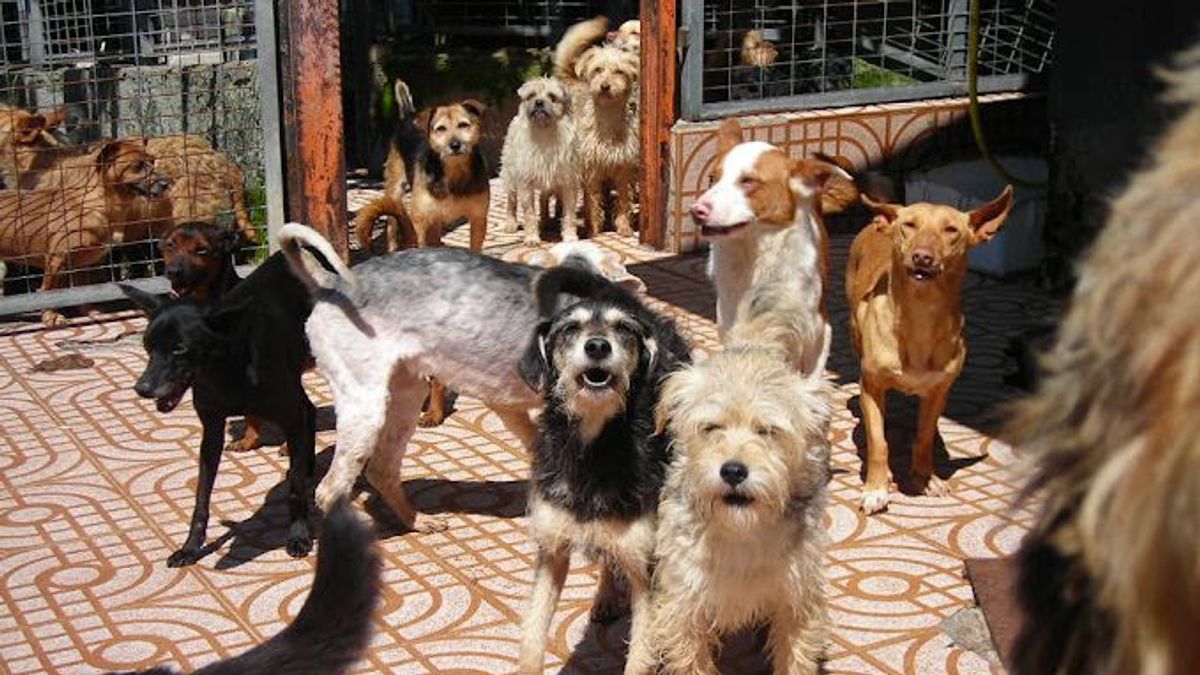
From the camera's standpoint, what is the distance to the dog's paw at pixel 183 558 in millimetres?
5430

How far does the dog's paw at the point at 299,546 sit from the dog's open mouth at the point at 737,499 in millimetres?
2385

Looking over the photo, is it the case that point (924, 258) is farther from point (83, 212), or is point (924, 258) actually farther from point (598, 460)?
point (83, 212)

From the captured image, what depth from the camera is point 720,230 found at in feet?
18.7

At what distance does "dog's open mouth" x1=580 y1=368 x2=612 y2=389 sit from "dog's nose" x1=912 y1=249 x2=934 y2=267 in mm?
1924

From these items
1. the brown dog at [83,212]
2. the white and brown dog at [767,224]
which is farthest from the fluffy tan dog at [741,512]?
the brown dog at [83,212]

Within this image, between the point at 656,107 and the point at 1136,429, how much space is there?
882 centimetres

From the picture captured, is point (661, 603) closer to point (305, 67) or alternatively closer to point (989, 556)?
point (989, 556)

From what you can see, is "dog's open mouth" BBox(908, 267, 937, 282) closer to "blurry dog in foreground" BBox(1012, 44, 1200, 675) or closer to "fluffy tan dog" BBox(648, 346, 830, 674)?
"fluffy tan dog" BBox(648, 346, 830, 674)

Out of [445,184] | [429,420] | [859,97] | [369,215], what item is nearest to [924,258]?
[429,420]

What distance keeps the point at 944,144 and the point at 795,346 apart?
6651 mm

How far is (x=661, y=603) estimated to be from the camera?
400 cm

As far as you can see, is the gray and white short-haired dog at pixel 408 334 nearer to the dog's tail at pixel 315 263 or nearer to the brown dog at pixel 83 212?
the dog's tail at pixel 315 263

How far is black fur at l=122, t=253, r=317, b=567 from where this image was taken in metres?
5.36

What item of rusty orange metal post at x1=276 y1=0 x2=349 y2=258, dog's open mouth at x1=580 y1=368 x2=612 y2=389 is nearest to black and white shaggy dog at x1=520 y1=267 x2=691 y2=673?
dog's open mouth at x1=580 y1=368 x2=612 y2=389
